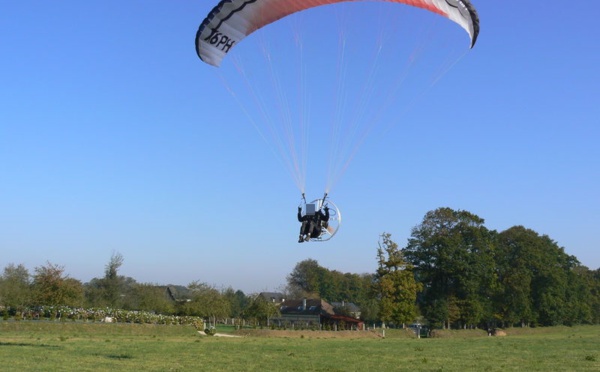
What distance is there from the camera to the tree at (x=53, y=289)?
44656mm

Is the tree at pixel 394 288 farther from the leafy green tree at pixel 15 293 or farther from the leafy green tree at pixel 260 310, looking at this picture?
the leafy green tree at pixel 15 293

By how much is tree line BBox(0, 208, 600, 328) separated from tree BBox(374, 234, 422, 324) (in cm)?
9

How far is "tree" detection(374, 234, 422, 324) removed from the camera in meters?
52.0

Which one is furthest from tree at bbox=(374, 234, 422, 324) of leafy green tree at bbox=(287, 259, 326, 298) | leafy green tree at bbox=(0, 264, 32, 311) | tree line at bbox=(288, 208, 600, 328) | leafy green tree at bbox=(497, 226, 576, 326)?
leafy green tree at bbox=(287, 259, 326, 298)

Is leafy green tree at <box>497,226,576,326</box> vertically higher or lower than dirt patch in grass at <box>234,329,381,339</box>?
Result: higher

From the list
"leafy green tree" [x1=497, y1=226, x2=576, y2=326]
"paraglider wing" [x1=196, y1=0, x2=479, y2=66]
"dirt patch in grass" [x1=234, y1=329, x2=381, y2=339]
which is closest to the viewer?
"paraglider wing" [x1=196, y1=0, x2=479, y2=66]

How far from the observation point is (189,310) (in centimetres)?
5769

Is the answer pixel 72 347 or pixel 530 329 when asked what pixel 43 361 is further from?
pixel 530 329

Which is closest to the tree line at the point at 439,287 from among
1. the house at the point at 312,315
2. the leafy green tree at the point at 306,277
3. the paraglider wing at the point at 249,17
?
the house at the point at 312,315

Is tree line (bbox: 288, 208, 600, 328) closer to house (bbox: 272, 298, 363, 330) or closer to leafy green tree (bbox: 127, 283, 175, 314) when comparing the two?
house (bbox: 272, 298, 363, 330)

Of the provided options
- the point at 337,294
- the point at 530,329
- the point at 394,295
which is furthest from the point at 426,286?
the point at 337,294

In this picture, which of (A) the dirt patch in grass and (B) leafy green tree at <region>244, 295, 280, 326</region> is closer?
(A) the dirt patch in grass

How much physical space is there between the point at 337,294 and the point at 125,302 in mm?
75082

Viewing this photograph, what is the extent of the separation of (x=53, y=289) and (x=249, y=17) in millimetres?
35896
